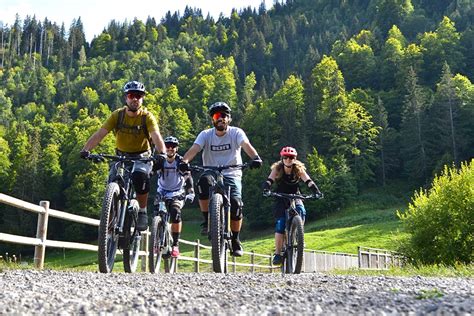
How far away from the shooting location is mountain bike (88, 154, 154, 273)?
21.7 feet

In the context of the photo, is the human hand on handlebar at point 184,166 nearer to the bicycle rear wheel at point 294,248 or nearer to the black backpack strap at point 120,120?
the black backpack strap at point 120,120

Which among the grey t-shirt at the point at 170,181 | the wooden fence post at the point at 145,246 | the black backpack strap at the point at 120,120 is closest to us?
the black backpack strap at the point at 120,120

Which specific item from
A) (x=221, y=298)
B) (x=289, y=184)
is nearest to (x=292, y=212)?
(x=289, y=184)

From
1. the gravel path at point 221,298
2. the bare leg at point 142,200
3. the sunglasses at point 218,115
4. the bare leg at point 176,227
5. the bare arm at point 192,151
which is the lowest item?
the gravel path at point 221,298

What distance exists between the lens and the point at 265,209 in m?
74.2

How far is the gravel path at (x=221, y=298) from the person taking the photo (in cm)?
324

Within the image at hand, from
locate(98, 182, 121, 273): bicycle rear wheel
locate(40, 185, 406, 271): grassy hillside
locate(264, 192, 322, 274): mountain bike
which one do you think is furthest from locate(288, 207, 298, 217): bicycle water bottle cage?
locate(40, 185, 406, 271): grassy hillside

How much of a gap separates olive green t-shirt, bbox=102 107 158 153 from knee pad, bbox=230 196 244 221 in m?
1.50

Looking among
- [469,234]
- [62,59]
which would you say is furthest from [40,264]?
[62,59]

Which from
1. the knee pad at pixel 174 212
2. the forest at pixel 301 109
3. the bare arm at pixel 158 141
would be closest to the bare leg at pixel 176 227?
the knee pad at pixel 174 212

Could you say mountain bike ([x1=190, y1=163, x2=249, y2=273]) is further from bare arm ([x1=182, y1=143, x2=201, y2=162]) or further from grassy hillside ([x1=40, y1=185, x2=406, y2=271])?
grassy hillside ([x1=40, y1=185, x2=406, y2=271])

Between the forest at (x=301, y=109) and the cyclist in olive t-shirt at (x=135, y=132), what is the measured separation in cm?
6728

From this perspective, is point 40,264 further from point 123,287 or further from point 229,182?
point 123,287

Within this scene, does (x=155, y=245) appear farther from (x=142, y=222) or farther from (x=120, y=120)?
(x=120, y=120)
